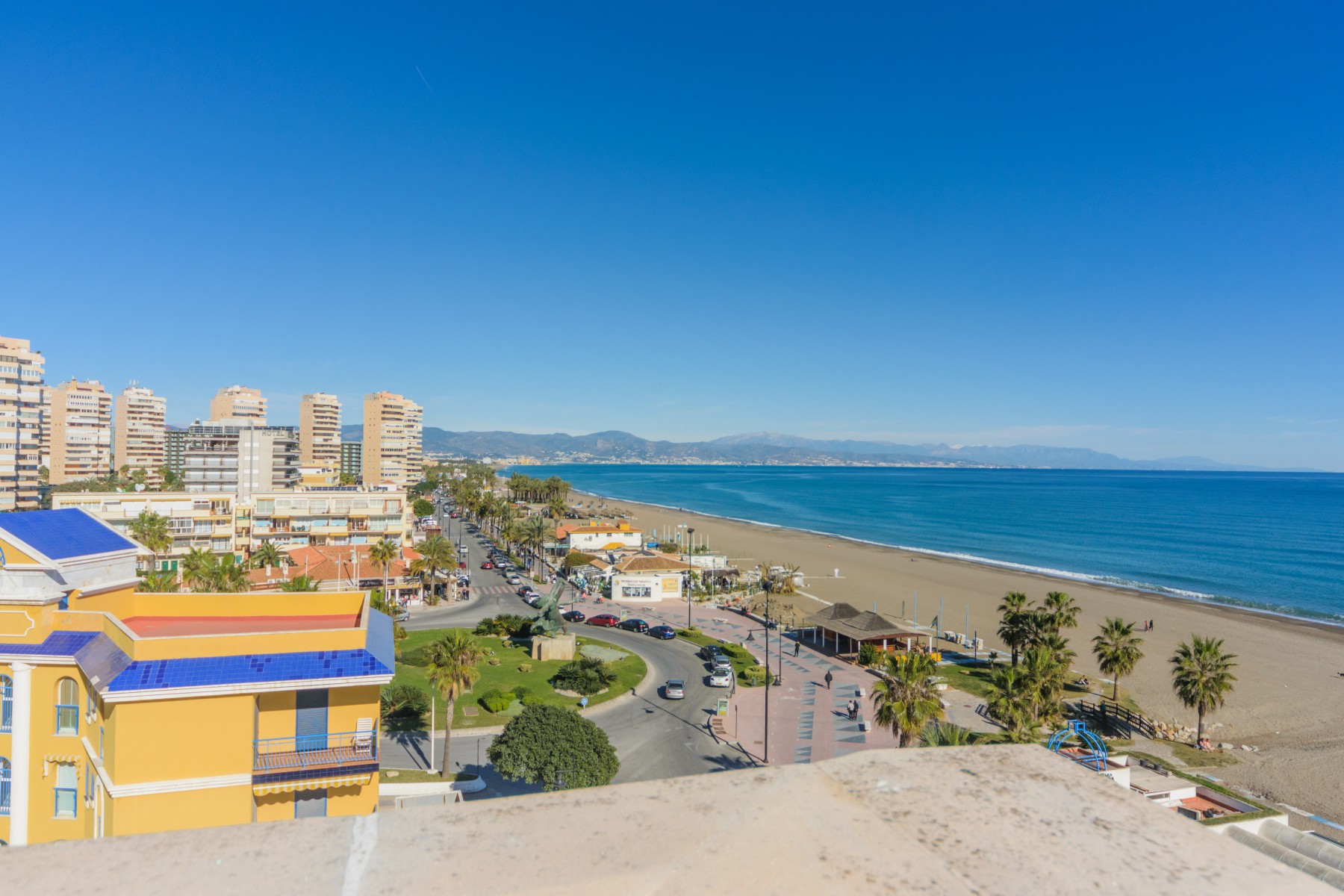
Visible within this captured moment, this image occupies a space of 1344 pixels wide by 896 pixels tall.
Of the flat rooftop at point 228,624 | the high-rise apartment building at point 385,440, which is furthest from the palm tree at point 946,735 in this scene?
the high-rise apartment building at point 385,440

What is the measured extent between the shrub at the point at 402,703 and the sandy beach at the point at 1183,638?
31.1 metres

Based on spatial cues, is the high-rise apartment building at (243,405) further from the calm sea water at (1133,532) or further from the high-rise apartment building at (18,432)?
the calm sea water at (1133,532)

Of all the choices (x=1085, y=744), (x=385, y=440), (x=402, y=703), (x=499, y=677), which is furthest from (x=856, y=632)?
(x=385, y=440)

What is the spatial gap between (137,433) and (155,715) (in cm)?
16636

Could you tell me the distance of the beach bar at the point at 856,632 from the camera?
131ft

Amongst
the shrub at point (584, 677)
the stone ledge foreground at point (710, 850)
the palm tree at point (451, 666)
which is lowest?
the shrub at point (584, 677)

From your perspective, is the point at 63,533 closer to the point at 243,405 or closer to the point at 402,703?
the point at 402,703

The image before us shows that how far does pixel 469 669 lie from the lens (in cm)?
2578

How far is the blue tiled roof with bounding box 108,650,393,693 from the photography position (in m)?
12.2

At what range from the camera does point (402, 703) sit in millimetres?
28922

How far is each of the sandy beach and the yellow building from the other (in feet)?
98.8

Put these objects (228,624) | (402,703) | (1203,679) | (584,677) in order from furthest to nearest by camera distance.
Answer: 1. (584,677)
2. (1203,679)
3. (402,703)
4. (228,624)

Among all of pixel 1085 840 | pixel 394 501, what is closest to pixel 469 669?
pixel 1085 840

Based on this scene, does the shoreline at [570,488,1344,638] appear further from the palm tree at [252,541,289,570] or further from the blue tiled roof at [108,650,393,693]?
the palm tree at [252,541,289,570]
